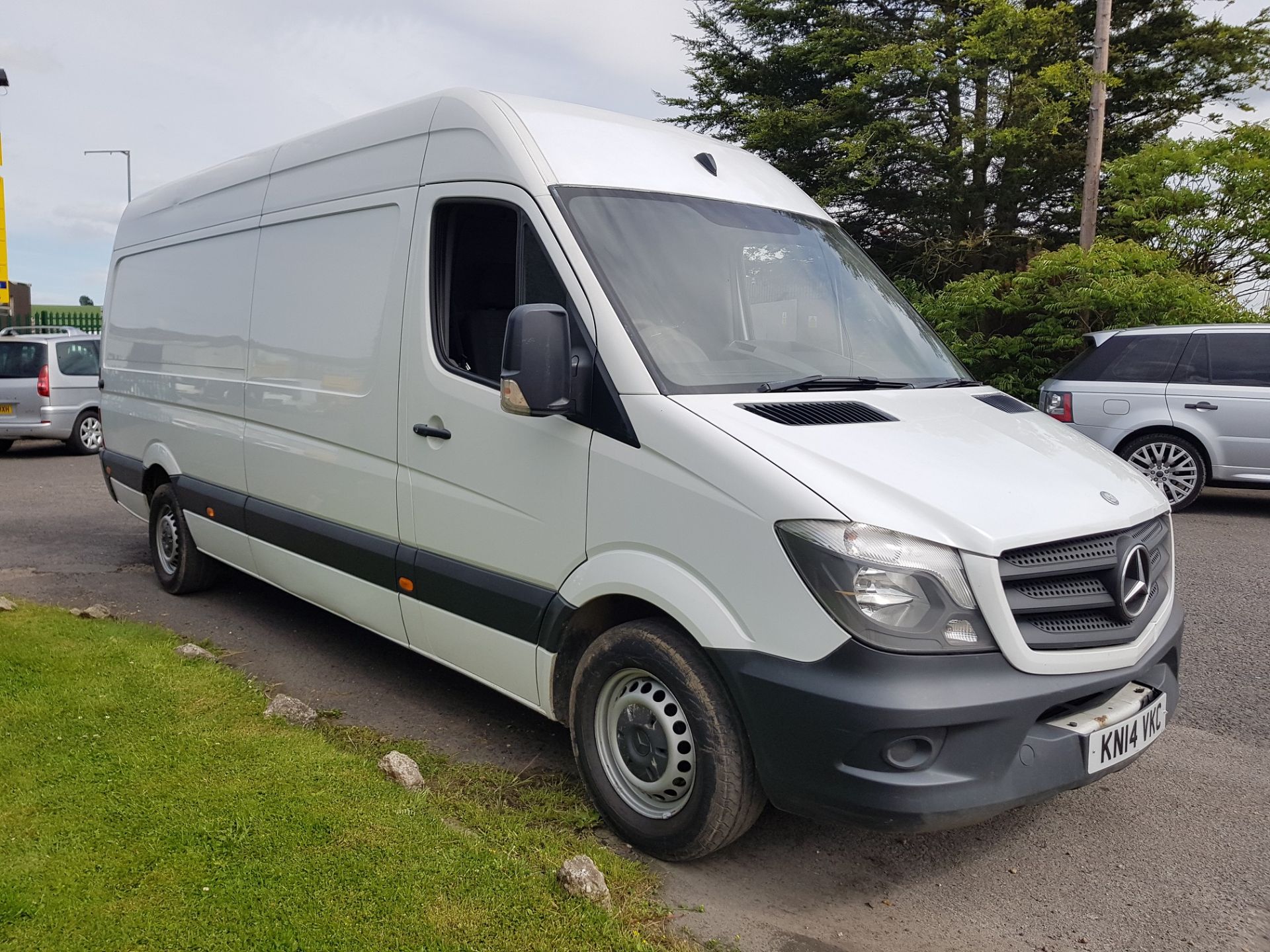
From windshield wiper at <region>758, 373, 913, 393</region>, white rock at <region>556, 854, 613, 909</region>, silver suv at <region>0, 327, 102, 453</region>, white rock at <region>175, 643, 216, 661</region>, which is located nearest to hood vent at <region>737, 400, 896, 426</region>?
windshield wiper at <region>758, 373, 913, 393</region>

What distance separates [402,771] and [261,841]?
616mm

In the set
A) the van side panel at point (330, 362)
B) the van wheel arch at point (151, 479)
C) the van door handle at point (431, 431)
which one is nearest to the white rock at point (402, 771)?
the van side panel at point (330, 362)

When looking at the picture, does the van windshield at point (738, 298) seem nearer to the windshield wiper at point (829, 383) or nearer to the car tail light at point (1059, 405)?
the windshield wiper at point (829, 383)

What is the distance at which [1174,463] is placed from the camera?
9938 mm

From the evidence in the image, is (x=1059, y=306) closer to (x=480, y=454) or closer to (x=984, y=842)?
(x=984, y=842)

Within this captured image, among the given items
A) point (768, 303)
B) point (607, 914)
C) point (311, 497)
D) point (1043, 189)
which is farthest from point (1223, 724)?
point (1043, 189)

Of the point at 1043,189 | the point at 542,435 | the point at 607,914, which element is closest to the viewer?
the point at 607,914

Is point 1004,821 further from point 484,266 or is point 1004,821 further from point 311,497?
point 311,497

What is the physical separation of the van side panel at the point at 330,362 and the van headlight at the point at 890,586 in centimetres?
219

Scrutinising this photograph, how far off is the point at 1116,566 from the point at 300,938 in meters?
2.53

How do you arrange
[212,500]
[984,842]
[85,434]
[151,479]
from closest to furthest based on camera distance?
1. [984,842]
2. [212,500]
3. [151,479]
4. [85,434]

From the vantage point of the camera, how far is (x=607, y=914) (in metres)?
2.87

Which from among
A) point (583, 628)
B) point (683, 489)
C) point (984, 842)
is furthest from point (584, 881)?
point (984, 842)

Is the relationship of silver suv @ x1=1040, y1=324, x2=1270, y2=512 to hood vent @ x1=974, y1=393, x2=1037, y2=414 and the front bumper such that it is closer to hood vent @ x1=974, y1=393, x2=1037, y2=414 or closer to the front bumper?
hood vent @ x1=974, y1=393, x2=1037, y2=414
